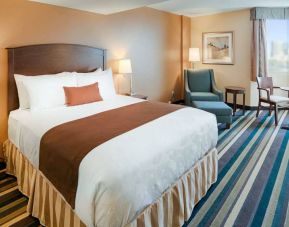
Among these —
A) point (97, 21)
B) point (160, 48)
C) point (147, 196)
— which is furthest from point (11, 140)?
point (160, 48)

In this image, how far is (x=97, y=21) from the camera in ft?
13.5

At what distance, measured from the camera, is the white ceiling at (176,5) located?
3.31 m

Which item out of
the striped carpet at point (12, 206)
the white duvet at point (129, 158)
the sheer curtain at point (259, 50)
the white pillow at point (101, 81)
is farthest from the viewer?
the sheer curtain at point (259, 50)

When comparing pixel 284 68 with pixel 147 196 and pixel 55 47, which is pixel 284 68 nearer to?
pixel 55 47

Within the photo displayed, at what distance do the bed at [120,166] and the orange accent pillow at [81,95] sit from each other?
0.14 m

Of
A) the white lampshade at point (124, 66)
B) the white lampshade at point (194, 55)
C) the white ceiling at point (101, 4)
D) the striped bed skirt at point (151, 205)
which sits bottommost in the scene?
the striped bed skirt at point (151, 205)

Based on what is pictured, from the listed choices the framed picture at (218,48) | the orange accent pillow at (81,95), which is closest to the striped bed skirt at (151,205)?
the orange accent pillow at (81,95)

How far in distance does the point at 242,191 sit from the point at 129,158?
5.13 ft

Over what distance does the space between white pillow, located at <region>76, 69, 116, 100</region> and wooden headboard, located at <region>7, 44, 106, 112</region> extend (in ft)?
0.89

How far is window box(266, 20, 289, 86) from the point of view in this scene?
5559mm

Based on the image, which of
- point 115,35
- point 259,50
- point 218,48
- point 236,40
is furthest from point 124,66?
point 259,50

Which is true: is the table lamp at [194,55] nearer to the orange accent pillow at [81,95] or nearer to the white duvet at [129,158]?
the orange accent pillow at [81,95]

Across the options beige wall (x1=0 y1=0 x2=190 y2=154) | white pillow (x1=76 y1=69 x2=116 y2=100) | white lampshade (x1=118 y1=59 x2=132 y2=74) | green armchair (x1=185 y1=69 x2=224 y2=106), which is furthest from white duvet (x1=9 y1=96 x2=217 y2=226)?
green armchair (x1=185 y1=69 x2=224 y2=106)

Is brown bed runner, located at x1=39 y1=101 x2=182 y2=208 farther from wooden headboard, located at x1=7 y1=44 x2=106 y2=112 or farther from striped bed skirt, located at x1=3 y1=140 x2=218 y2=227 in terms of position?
wooden headboard, located at x1=7 y1=44 x2=106 y2=112
